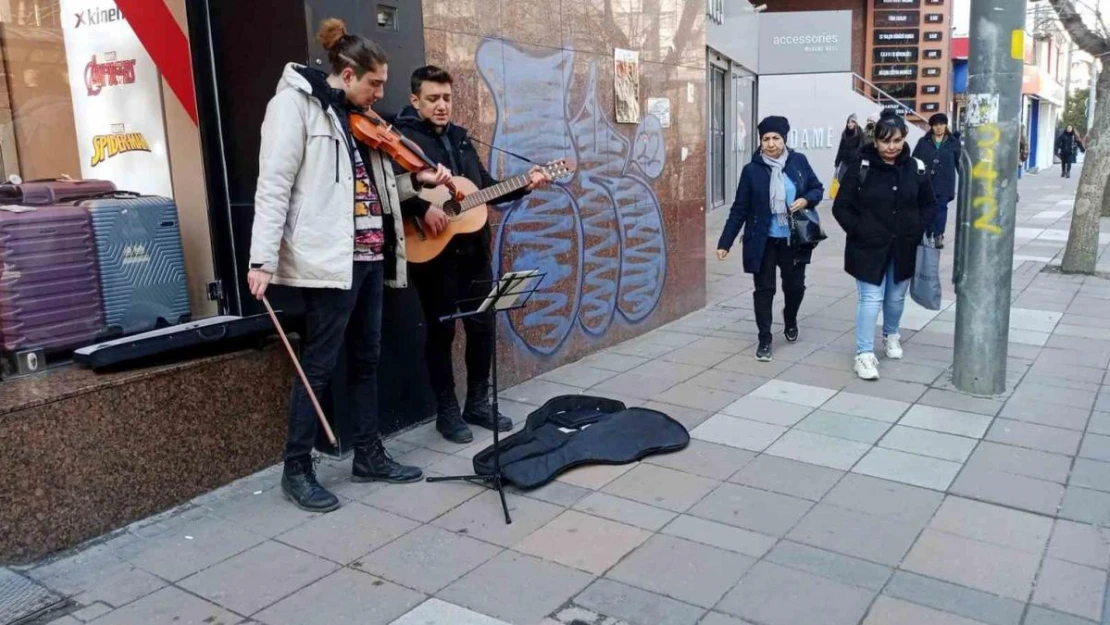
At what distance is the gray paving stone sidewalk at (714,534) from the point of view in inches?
124

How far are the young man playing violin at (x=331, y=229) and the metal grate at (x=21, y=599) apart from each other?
104 cm

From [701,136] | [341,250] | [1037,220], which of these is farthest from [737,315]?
[1037,220]

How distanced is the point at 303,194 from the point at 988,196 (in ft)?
13.2

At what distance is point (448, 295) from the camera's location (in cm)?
471

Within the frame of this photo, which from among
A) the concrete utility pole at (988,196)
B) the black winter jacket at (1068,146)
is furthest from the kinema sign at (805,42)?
the concrete utility pole at (988,196)

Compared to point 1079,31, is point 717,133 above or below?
below

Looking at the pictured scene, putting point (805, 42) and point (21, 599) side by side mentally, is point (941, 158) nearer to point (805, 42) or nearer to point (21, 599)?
point (21, 599)

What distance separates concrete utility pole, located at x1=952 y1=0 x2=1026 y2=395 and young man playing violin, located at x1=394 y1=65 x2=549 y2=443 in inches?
107

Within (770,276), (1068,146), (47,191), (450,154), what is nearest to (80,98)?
(47,191)

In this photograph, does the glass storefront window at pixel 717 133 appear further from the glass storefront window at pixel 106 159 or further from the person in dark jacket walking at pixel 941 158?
the glass storefront window at pixel 106 159

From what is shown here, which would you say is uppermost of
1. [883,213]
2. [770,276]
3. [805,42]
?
[805,42]

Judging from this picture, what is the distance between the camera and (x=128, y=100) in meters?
4.51

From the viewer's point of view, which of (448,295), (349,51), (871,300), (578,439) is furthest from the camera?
(871,300)

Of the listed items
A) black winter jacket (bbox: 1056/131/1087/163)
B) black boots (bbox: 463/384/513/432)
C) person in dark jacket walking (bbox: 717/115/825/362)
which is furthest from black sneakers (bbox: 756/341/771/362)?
black winter jacket (bbox: 1056/131/1087/163)
